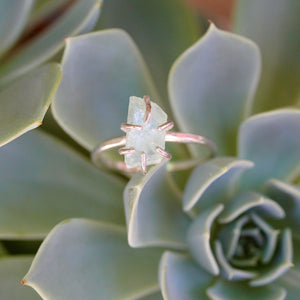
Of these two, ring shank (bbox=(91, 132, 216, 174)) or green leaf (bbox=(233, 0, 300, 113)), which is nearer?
ring shank (bbox=(91, 132, 216, 174))

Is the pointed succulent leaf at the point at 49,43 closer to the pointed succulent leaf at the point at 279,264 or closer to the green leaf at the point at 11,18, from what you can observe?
the green leaf at the point at 11,18

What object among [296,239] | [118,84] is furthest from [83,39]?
[296,239]

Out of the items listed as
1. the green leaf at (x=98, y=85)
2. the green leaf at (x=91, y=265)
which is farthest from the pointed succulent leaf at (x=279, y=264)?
the green leaf at (x=98, y=85)

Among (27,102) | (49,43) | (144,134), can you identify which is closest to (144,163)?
(144,134)

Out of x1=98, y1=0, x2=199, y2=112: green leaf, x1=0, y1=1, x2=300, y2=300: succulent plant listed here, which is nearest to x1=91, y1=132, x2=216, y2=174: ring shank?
x1=0, y1=1, x2=300, y2=300: succulent plant

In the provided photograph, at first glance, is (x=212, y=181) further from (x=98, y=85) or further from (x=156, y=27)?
(x=156, y=27)

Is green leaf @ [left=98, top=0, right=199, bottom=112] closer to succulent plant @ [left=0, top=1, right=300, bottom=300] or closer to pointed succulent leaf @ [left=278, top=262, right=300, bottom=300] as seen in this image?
succulent plant @ [left=0, top=1, right=300, bottom=300]
